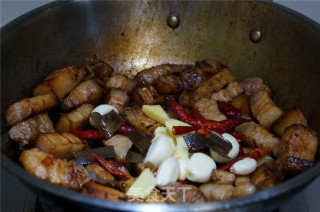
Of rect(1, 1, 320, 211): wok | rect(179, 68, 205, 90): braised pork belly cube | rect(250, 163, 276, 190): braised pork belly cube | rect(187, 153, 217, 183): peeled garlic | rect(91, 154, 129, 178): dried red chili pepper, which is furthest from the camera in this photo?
rect(179, 68, 205, 90): braised pork belly cube

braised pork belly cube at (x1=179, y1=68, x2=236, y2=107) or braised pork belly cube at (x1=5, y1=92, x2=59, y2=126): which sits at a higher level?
braised pork belly cube at (x1=5, y1=92, x2=59, y2=126)

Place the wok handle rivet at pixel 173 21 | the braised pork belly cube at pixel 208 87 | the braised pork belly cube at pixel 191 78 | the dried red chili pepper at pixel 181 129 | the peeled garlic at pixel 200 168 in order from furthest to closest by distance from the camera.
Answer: the wok handle rivet at pixel 173 21, the braised pork belly cube at pixel 191 78, the braised pork belly cube at pixel 208 87, the dried red chili pepper at pixel 181 129, the peeled garlic at pixel 200 168

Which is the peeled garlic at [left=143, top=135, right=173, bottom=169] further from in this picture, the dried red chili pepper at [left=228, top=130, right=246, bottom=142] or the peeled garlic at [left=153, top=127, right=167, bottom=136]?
the dried red chili pepper at [left=228, top=130, right=246, bottom=142]

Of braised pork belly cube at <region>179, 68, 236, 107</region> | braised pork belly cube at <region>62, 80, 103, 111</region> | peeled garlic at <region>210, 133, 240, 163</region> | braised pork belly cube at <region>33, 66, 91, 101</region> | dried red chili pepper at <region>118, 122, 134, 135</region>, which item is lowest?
peeled garlic at <region>210, 133, 240, 163</region>

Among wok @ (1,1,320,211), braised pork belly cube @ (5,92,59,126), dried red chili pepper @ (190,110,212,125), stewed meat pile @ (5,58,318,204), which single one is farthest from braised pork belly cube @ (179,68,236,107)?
braised pork belly cube @ (5,92,59,126)

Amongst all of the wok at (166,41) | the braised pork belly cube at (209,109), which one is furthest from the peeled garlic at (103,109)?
the braised pork belly cube at (209,109)

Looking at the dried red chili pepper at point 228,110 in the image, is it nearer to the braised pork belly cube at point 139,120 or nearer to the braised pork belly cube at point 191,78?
the braised pork belly cube at point 191,78
